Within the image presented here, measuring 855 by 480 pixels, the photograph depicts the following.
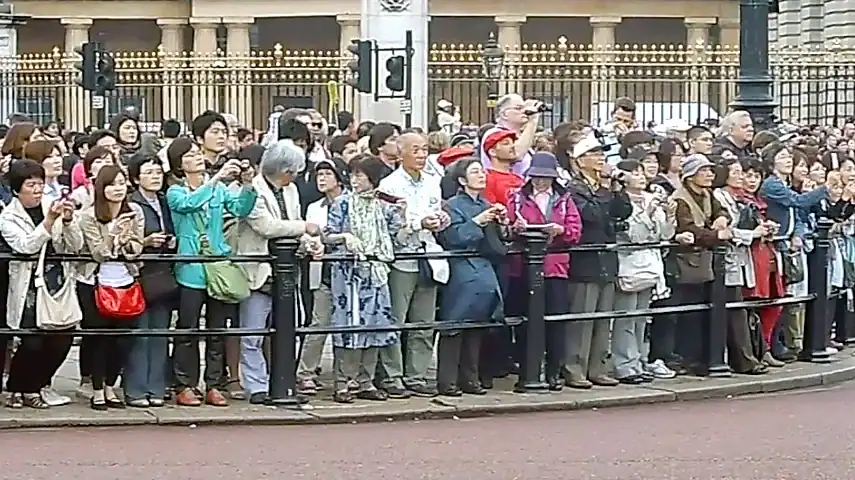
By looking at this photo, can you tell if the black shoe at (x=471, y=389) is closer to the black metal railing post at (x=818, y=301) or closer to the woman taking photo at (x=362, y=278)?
the woman taking photo at (x=362, y=278)

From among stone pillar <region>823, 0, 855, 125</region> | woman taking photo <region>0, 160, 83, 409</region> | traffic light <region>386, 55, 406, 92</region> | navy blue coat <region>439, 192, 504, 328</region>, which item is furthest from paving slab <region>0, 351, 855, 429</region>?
stone pillar <region>823, 0, 855, 125</region>

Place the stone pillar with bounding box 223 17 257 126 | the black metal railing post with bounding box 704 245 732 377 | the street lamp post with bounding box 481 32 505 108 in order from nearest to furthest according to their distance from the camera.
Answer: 1. the black metal railing post with bounding box 704 245 732 377
2. the stone pillar with bounding box 223 17 257 126
3. the street lamp post with bounding box 481 32 505 108

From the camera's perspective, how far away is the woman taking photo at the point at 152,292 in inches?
463

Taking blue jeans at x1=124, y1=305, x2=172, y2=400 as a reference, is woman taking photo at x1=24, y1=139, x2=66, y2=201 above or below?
above

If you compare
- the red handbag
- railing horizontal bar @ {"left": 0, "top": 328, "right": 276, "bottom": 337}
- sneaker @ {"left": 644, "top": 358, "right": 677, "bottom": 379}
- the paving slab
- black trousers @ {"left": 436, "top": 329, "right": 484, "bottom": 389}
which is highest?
the red handbag

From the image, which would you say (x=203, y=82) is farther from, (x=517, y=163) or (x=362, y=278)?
(x=362, y=278)

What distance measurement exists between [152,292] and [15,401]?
120 cm

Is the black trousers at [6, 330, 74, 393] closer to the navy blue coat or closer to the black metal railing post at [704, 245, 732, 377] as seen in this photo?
the navy blue coat

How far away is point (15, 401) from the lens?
11.9 m

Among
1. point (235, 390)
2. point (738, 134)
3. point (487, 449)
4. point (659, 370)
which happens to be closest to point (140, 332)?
point (235, 390)

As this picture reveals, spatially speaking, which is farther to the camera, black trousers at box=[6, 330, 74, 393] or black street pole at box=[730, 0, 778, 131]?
black street pole at box=[730, 0, 778, 131]

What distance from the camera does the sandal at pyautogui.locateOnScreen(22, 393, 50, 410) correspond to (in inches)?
466

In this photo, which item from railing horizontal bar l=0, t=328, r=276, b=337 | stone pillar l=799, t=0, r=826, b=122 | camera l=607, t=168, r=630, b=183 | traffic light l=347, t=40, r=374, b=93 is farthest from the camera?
stone pillar l=799, t=0, r=826, b=122

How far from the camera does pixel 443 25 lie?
6575cm
